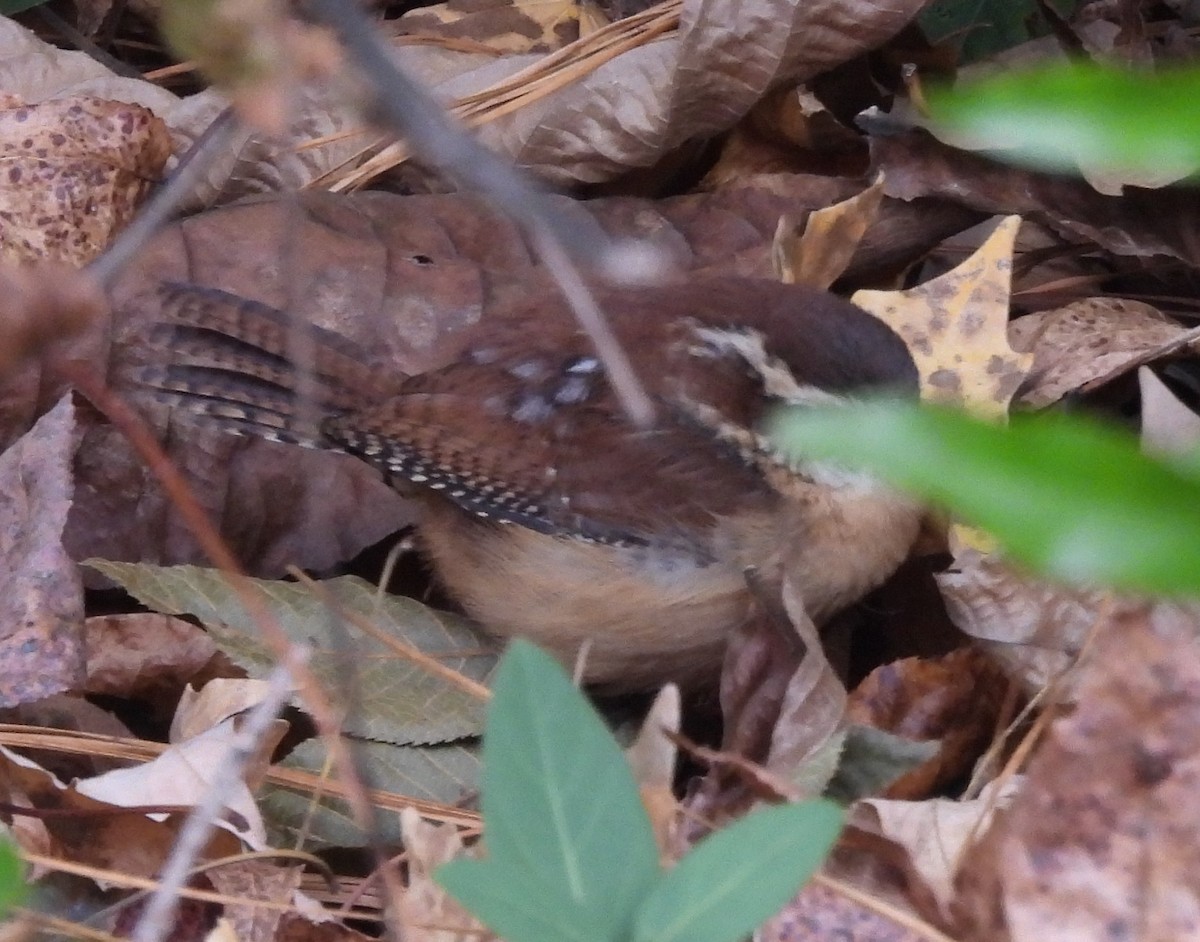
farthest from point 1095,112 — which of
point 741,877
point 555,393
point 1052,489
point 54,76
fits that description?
point 54,76

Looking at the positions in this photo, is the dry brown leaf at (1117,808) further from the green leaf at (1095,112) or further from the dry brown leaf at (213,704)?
the dry brown leaf at (213,704)

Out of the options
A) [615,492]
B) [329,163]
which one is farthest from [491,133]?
[615,492]

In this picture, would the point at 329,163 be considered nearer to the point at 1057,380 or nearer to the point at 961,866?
the point at 1057,380

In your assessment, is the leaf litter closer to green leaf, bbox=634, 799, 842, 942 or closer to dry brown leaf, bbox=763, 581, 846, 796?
dry brown leaf, bbox=763, 581, 846, 796

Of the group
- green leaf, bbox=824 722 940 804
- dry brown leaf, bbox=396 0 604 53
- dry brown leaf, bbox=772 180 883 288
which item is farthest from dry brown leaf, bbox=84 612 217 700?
dry brown leaf, bbox=396 0 604 53

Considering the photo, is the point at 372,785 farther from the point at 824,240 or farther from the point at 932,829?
the point at 824,240

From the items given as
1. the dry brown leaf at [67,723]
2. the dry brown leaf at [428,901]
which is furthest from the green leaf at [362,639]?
the dry brown leaf at [428,901]

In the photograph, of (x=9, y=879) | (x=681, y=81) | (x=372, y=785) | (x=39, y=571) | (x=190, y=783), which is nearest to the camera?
(x=9, y=879)
